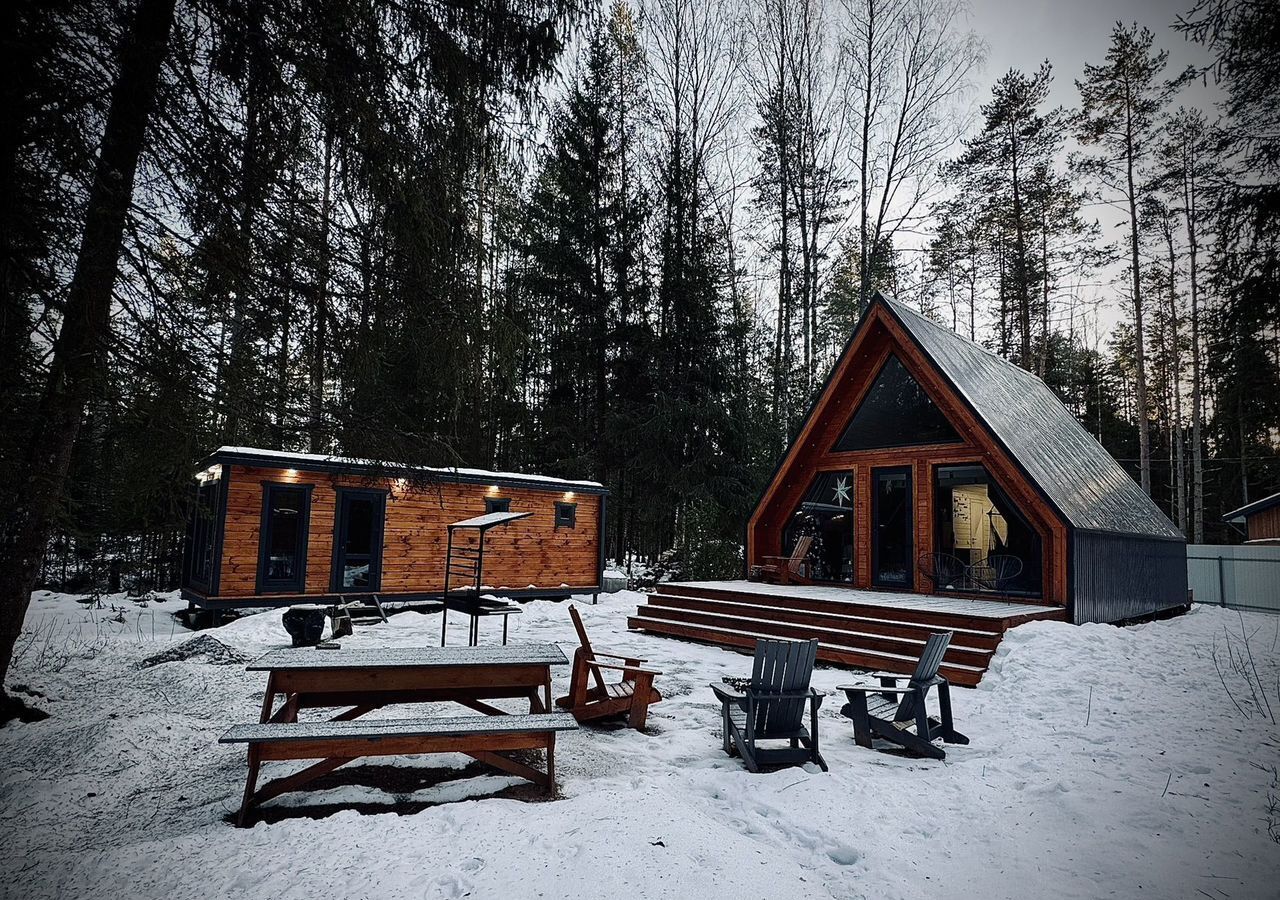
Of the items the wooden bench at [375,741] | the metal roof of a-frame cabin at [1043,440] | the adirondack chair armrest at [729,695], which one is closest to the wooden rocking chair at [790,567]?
the metal roof of a-frame cabin at [1043,440]

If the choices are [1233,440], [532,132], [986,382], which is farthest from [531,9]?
[1233,440]

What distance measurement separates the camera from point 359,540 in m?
12.0

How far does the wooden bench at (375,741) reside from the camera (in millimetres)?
3271

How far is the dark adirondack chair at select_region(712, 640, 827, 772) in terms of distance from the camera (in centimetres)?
441

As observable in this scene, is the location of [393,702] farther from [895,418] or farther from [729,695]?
[895,418]

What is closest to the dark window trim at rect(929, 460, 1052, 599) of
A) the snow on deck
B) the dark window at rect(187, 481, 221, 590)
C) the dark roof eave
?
the snow on deck

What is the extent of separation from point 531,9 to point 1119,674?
28.2 ft

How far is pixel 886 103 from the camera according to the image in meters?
18.1

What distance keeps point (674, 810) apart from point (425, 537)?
10200 millimetres

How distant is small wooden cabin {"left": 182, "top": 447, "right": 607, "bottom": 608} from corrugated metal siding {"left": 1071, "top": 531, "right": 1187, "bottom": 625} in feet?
30.0

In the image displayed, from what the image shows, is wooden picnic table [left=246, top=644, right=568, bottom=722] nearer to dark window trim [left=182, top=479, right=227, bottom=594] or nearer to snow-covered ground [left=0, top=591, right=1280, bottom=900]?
snow-covered ground [left=0, top=591, right=1280, bottom=900]

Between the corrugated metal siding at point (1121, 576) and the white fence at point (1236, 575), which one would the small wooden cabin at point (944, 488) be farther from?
the white fence at point (1236, 575)

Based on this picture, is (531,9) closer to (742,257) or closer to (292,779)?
(292,779)

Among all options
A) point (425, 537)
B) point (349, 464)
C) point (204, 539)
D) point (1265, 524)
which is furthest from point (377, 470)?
point (1265, 524)
